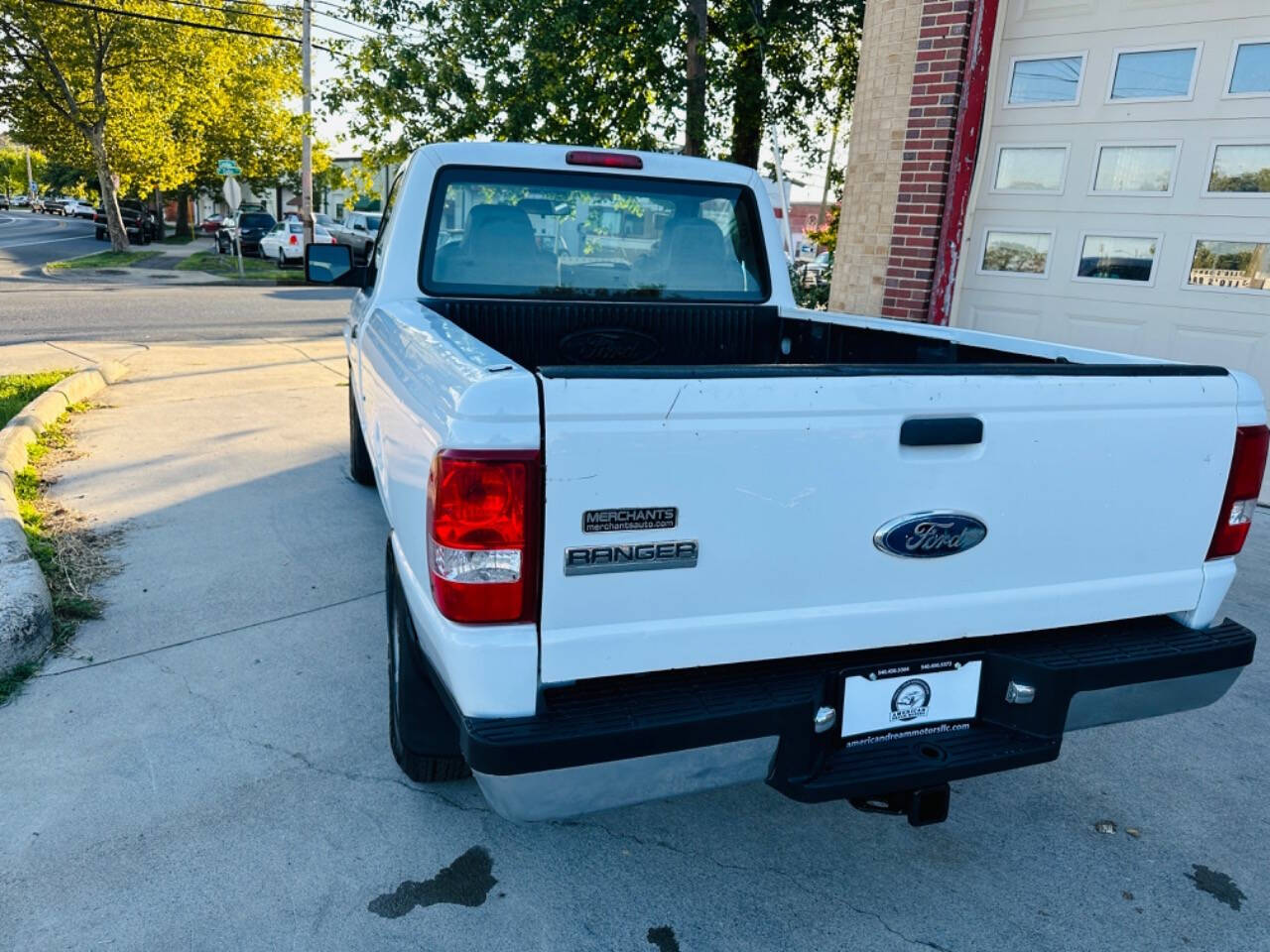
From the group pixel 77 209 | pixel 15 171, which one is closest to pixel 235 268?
pixel 77 209

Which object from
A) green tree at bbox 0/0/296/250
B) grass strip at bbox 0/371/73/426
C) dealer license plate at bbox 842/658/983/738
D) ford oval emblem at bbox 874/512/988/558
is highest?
green tree at bbox 0/0/296/250

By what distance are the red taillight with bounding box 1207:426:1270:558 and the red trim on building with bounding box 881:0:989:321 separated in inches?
193

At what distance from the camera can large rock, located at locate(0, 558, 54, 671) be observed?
3.38 meters

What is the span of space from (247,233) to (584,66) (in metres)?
24.9

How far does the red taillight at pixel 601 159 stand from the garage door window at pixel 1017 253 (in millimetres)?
Answer: 4138

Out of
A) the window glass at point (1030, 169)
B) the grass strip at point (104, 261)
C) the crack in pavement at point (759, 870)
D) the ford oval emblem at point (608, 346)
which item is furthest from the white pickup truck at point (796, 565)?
the grass strip at point (104, 261)

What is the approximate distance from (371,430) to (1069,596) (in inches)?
100

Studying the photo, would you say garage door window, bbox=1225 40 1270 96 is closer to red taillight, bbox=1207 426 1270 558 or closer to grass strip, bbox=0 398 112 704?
red taillight, bbox=1207 426 1270 558

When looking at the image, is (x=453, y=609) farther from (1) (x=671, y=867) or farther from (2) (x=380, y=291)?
(2) (x=380, y=291)

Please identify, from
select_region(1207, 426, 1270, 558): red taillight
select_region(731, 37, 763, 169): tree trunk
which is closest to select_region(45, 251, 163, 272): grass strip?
select_region(731, 37, 763, 169): tree trunk

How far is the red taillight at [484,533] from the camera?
177cm

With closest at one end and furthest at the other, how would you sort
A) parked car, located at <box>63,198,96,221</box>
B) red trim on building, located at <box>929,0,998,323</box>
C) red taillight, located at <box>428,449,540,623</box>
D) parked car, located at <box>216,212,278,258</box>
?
red taillight, located at <box>428,449,540,623</box>
red trim on building, located at <box>929,0,998,323</box>
parked car, located at <box>216,212,278,258</box>
parked car, located at <box>63,198,96,221</box>

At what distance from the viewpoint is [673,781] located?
1.96 metres

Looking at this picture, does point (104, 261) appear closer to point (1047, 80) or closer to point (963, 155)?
point (963, 155)
